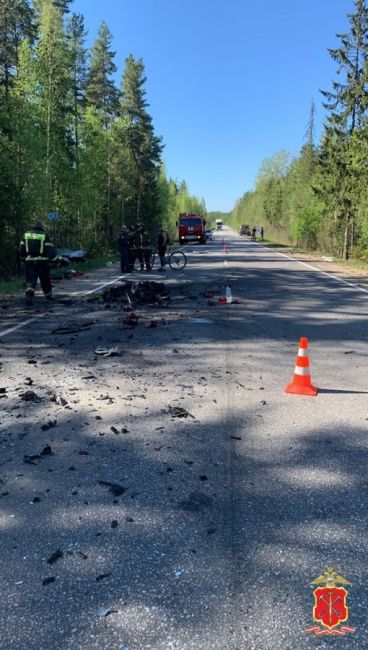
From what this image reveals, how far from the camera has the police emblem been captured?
2.16 meters

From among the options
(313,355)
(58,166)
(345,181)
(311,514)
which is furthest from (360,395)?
(345,181)

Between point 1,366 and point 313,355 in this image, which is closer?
point 1,366

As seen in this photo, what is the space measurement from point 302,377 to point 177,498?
2.58 m

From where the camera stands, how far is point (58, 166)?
93.0ft

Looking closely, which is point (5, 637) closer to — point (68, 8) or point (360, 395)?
point (360, 395)

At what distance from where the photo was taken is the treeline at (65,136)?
2084 cm

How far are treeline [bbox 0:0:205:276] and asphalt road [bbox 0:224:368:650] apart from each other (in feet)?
51.9

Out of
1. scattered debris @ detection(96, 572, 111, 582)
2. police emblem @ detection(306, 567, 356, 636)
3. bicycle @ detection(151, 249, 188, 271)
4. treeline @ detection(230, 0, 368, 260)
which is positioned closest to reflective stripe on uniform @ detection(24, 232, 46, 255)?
bicycle @ detection(151, 249, 188, 271)

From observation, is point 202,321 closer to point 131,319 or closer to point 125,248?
point 131,319

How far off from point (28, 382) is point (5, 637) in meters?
3.89

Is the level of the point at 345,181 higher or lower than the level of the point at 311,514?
higher

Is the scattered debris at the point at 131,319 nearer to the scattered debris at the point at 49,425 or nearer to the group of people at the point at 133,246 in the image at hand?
the scattered debris at the point at 49,425

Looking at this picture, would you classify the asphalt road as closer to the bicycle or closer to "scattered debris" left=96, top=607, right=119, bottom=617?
"scattered debris" left=96, top=607, right=119, bottom=617

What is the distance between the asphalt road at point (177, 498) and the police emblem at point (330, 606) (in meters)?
0.04
